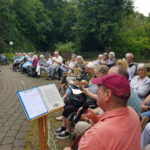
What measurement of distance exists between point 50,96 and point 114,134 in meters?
1.85

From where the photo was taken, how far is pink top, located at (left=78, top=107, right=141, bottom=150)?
62.9 inches

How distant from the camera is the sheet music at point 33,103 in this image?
291cm

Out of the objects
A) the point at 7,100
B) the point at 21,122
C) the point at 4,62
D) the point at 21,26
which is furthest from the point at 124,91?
the point at 21,26

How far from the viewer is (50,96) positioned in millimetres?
3330

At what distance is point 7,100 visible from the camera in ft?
24.4

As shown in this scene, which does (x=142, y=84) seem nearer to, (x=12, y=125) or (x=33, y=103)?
(x=33, y=103)

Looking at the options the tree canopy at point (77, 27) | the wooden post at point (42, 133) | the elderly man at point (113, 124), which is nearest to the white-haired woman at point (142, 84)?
the wooden post at point (42, 133)

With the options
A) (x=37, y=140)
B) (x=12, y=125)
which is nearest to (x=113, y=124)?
(x=37, y=140)

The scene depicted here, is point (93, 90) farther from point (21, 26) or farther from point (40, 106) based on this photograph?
point (21, 26)

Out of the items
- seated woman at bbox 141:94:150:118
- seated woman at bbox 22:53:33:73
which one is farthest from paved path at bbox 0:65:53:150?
seated woman at bbox 22:53:33:73

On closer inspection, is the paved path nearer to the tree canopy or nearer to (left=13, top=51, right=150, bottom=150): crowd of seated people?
(left=13, top=51, right=150, bottom=150): crowd of seated people

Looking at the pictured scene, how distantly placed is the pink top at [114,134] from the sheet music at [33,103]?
4.52 ft

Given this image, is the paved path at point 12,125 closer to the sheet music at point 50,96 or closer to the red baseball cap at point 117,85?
the sheet music at point 50,96

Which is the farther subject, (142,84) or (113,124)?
(142,84)
